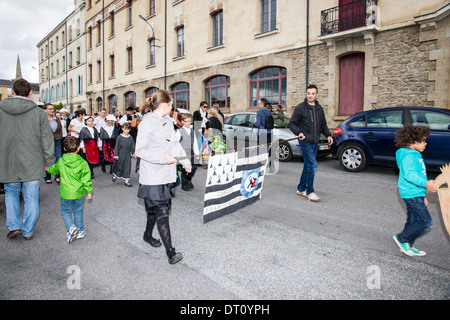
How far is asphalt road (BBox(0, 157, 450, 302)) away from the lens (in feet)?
8.67

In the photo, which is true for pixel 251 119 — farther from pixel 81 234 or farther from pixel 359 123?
pixel 81 234

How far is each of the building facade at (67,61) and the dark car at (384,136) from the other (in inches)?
1279

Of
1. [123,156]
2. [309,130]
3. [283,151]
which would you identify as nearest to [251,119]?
[283,151]

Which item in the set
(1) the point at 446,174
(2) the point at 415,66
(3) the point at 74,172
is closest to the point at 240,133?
(2) the point at 415,66

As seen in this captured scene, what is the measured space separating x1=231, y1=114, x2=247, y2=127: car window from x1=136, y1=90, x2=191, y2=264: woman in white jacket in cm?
843

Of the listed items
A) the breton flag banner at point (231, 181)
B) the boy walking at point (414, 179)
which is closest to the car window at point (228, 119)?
the breton flag banner at point (231, 181)

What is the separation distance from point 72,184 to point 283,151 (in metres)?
7.71

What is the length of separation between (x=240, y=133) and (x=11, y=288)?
9493mm

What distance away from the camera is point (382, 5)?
1153 centimetres

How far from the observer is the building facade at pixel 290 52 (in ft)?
35.2

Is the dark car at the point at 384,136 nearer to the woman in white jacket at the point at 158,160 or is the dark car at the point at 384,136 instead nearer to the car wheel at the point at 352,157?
the car wheel at the point at 352,157

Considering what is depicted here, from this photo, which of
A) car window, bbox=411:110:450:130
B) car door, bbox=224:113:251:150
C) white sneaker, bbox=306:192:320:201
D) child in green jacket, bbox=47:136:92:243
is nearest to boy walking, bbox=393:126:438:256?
white sneaker, bbox=306:192:320:201

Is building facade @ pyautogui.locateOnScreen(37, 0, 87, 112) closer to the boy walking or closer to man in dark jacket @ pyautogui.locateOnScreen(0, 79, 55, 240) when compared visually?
man in dark jacket @ pyautogui.locateOnScreen(0, 79, 55, 240)
